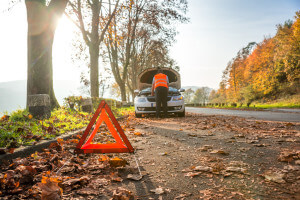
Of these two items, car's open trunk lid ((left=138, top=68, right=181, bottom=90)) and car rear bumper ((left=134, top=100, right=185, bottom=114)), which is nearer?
car rear bumper ((left=134, top=100, right=185, bottom=114))

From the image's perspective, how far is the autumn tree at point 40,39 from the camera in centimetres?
627

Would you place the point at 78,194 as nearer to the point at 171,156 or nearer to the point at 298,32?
the point at 171,156

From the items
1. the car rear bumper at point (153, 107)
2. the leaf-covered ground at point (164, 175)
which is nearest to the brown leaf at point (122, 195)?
the leaf-covered ground at point (164, 175)

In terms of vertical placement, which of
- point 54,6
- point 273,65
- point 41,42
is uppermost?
point 273,65

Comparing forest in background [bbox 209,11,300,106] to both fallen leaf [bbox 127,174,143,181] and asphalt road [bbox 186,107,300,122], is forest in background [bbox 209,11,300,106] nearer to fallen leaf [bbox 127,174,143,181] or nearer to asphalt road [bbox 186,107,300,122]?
asphalt road [bbox 186,107,300,122]

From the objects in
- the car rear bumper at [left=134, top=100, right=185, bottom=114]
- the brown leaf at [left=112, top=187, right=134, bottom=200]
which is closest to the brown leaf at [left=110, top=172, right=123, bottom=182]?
the brown leaf at [left=112, top=187, right=134, bottom=200]

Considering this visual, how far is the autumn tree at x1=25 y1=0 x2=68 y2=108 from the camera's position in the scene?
6270mm

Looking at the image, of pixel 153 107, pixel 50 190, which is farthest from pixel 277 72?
pixel 50 190

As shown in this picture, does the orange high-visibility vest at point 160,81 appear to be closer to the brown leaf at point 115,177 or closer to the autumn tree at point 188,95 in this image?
the brown leaf at point 115,177

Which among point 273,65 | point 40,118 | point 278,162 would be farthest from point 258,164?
point 273,65

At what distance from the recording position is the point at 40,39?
20.9 ft

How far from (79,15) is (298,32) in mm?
20922

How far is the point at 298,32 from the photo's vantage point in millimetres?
19734

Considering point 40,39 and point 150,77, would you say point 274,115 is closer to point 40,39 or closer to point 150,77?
point 150,77
